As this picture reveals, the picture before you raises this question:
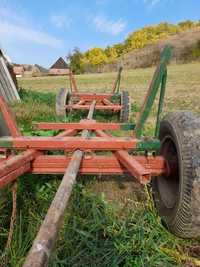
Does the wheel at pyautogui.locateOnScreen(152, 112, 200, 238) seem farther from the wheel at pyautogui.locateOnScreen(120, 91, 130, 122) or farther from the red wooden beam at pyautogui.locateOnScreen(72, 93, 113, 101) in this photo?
the red wooden beam at pyautogui.locateOnScreen(72, 93, 113, 101)

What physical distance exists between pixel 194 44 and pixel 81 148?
6428 centimetres

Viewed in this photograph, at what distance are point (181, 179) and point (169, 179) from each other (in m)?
0.57

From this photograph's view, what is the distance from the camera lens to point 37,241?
0.92 metres

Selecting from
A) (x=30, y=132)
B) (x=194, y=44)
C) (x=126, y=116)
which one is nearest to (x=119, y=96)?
(x=126, y=116)

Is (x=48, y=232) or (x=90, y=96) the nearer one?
(x=48, y=232)

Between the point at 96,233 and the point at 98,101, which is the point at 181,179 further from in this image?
the point at 98,101

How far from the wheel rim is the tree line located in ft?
203

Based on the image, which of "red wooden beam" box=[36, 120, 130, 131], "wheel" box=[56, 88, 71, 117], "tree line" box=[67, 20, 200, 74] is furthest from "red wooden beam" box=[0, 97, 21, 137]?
"tree line" box=[67, 20, 200, 74]

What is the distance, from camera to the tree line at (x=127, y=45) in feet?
239

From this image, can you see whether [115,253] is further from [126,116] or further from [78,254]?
[126,116]

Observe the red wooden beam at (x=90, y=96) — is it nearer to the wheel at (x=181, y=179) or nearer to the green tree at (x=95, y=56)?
the wheel at (x=181, y=179)

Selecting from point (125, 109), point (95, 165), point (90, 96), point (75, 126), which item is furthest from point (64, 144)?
point (90, 96)

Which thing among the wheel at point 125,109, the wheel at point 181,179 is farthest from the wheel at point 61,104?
the wheel at point 181,179

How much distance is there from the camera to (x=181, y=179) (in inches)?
79.8
